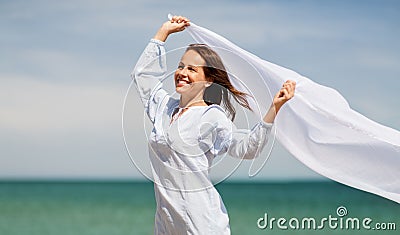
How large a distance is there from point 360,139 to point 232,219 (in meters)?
12.7

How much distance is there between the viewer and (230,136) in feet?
8.90

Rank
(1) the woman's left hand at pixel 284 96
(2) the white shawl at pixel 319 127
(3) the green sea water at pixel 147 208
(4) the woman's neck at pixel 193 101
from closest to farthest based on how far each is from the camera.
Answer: (1) the woman's left hand at pixel 284 96 < (4) the woman's neck at pixel 193 101 < (2) the white shawl at pixel 319 127 < (3) the green sea water at pixel 147 208

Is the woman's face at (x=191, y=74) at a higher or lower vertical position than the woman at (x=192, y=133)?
higher

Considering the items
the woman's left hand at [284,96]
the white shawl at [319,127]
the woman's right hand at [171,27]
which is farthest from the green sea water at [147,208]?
the woman's left hand at [284,96]

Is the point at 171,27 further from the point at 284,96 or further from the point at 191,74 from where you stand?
the point at 284,96

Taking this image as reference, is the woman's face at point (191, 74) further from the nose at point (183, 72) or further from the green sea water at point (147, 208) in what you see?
the green sea water at point (147, 208)

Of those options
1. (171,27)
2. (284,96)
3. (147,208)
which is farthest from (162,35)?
(147,208)

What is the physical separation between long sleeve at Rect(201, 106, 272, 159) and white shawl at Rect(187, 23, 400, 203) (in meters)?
0.20

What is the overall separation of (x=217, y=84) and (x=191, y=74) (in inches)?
4.1

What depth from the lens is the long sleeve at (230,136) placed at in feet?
8.72

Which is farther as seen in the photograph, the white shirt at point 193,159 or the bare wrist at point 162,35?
the bare wrist at point 162,35

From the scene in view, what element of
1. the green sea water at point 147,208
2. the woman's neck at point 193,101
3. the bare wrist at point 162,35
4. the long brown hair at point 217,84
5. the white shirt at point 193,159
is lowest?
the green sea water at point 147,208

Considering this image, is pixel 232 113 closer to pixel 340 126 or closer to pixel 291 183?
pixel 340 126

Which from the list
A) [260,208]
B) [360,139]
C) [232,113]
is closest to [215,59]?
[232,113]
